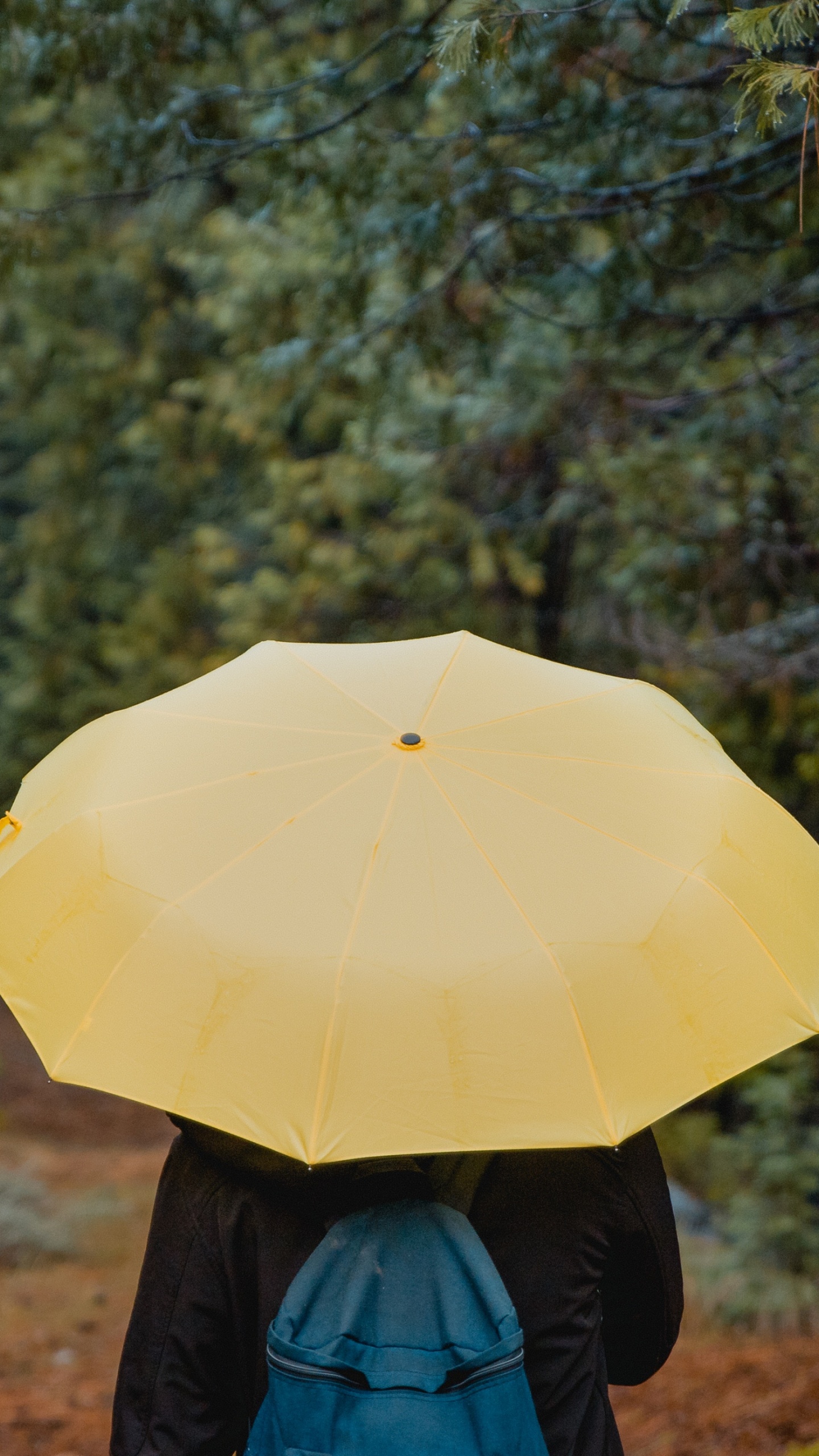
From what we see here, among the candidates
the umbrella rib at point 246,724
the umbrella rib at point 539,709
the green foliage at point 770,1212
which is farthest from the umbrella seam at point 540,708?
the green foliage at point 770,1212

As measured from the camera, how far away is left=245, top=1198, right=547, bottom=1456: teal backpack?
139 cm

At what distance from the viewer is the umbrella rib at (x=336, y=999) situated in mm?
1425

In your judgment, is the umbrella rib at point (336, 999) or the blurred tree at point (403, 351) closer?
the umbrella rib at point (336, 999)

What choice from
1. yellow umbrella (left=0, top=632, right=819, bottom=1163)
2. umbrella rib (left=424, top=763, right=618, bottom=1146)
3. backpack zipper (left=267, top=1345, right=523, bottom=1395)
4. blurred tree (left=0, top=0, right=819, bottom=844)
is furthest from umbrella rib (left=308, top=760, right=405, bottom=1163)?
blurred tree (left=0, top=0, right=819, bottom=844)

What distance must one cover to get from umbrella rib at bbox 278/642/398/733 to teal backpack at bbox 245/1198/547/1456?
0.77m

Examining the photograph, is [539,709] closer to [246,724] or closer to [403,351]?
[246,724]

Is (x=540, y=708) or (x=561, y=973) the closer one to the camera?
(x=561, y=973)

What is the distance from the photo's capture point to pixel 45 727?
11250 mm

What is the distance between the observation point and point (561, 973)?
1.56m

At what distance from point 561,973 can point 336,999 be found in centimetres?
30

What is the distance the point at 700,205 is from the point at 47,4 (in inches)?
96.4

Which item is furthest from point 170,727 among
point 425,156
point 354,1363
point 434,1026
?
point 425,156

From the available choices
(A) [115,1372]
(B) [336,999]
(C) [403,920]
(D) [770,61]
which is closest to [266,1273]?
(B) [336,999]

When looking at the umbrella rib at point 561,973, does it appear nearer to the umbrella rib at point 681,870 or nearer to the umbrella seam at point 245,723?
the umbrella rib at point 681,870
